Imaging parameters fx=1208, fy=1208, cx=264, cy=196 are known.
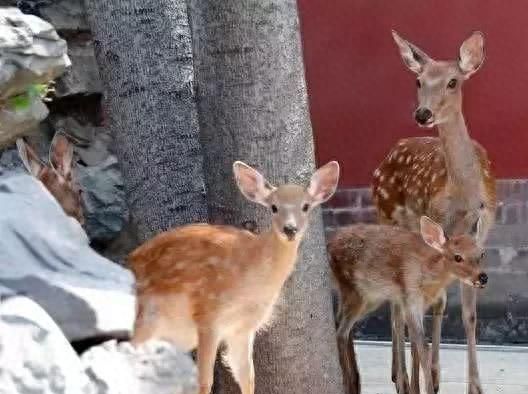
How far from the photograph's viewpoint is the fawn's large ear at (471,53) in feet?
19.7

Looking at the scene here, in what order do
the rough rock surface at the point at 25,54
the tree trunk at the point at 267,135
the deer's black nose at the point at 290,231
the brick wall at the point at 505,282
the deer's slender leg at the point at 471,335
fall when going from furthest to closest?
the brick wall at the point at 505,282, the deer's slender leg at the point at 471,335, the tree trunk at the point at 267,135, the deer's black nose at the point at 290,231, the rough rock surface at the point at 25,54

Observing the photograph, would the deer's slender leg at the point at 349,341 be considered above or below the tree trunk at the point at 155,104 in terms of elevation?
below

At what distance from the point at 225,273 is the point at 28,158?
1.21m

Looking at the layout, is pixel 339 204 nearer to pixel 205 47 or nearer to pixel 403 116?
pixel 403 116

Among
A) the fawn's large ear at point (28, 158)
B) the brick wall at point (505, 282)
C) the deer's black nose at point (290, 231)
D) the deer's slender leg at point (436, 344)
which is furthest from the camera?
the brick wall at point (505, 282)

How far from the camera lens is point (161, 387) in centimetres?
309

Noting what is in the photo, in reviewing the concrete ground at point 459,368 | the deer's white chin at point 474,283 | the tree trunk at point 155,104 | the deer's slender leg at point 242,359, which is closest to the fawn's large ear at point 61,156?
the tree trunk at point 155,104

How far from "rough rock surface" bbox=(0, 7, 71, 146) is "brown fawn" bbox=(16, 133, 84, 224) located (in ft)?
4.87

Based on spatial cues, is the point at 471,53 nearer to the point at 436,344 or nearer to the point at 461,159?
the point at 461,159

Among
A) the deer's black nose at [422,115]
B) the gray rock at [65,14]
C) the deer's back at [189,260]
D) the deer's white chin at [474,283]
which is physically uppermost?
the gray rock at [65,14]

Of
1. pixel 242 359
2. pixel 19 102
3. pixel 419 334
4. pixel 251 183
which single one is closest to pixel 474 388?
pixel 419 334

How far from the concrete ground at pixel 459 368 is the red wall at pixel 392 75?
1.13 m

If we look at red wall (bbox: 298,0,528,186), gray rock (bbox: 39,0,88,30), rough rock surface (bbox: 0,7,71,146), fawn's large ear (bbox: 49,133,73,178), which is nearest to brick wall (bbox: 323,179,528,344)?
red wall (bbox: 298,0,528,186)

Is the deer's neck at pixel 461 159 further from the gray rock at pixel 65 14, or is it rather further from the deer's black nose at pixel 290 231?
the gray rock at pixel 65 14
